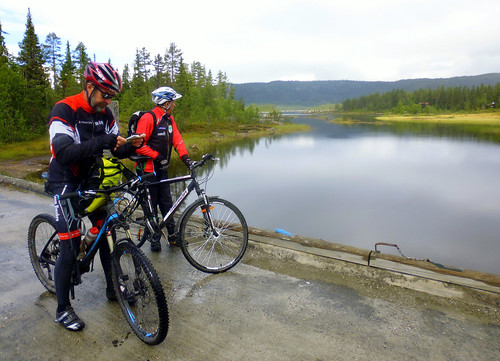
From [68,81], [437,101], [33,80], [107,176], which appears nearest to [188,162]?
[107,176]

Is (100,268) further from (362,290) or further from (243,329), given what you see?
(362,290)

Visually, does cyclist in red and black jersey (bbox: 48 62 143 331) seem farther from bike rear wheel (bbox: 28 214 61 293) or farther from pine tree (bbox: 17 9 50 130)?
pine tree (bbox: 17 9 50 130)

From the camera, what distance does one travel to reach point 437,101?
14488cm

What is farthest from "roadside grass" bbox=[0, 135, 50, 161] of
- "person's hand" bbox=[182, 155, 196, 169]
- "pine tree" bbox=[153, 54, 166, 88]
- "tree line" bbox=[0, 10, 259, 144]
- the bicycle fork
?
"pine tree" bbox=[153, 54, 166, 88]

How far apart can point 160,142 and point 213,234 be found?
1.46m

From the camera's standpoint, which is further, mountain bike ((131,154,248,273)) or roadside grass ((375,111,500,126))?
roadside grass ((375,111,500,126))

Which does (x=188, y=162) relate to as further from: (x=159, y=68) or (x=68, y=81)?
(x=159, y=68)

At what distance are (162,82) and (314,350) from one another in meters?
59.3

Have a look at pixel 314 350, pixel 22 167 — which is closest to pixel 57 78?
pixel 22 167

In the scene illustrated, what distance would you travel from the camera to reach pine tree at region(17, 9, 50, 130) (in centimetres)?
3100

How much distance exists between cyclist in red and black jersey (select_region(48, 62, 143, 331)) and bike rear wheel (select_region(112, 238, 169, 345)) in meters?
0.42

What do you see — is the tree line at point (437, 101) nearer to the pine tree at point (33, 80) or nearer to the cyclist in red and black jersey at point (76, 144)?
the pine tree at point (33, 80)

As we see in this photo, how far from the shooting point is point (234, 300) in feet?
10.5

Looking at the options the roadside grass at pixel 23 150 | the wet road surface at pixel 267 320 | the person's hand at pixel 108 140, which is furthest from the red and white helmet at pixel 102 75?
the roadside grass at pixel 23 150
